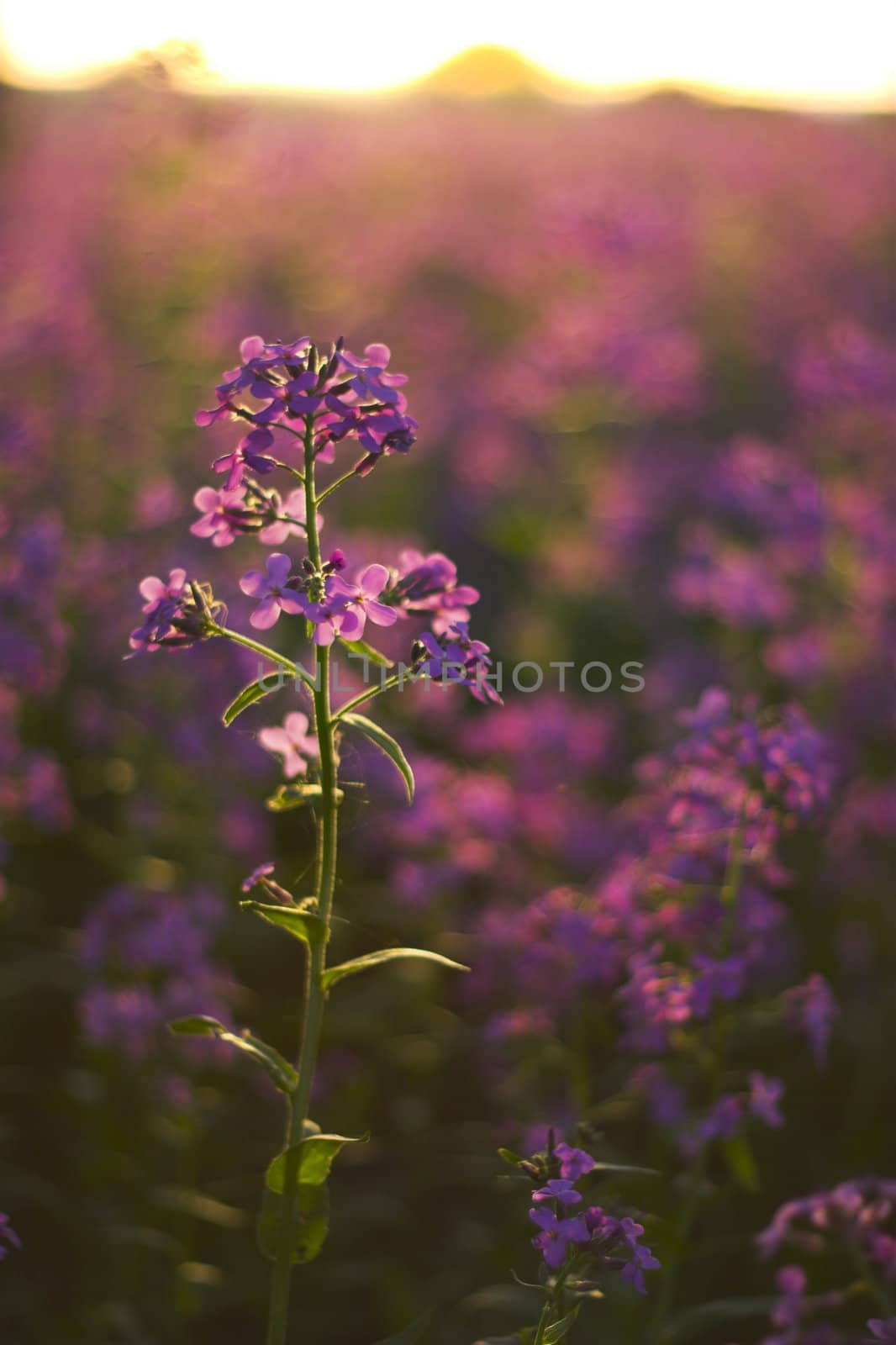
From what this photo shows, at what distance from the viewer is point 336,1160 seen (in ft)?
12.4

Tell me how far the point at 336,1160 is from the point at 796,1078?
→ 5.17ft

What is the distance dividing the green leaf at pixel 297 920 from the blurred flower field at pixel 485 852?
0.47 feet

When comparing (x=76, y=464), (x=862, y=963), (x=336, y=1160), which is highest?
(x=76, y=464)

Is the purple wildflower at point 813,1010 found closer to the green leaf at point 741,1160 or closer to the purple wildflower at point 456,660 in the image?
the green leaf at point 741,1160

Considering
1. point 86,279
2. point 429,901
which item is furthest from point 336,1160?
point 86,279

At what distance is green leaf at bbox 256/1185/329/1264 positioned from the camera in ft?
6.04

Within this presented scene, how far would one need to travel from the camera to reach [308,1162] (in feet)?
5.95

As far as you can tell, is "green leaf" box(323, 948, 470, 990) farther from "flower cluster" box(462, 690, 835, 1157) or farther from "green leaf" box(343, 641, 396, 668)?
"flower cluster" box(462, 690, 835, 1157)

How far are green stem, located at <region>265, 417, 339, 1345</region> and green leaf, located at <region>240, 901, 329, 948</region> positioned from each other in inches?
0.7

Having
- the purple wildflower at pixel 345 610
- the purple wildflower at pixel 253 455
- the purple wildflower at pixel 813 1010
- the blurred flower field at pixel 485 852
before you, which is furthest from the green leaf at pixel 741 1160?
the purple wildflower at pixel 253 455

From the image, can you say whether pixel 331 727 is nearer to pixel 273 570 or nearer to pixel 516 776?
pixel 273 570

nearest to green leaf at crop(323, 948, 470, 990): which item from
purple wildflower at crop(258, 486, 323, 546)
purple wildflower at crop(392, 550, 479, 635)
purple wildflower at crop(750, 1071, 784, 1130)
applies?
purple wildflower at crop(392, 550, 479, 635)

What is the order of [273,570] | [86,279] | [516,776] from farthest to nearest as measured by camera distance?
[86,279] < [516,776] < [273,570]

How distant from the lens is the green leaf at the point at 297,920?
1.66 m
